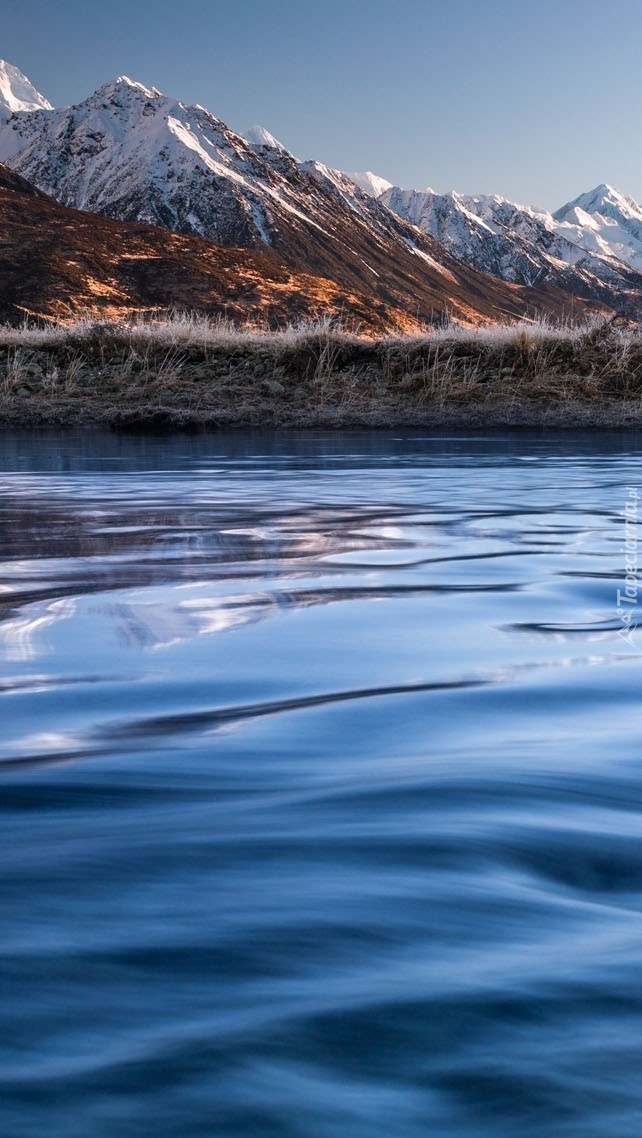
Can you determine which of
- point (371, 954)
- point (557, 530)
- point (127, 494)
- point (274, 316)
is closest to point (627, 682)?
point (371, 954)

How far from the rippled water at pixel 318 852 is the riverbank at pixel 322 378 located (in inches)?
479

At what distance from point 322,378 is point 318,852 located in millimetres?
16520

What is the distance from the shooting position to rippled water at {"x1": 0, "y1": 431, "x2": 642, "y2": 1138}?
1141 millimetres

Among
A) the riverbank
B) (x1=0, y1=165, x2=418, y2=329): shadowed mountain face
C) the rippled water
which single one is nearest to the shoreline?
the riverbank

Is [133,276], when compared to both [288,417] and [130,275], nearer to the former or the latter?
[130,275]

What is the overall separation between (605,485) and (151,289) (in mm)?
88464

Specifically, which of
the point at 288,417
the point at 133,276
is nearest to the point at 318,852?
the point at 288,417

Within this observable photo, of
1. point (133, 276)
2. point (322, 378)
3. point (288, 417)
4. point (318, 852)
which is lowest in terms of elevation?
point (318, 852)

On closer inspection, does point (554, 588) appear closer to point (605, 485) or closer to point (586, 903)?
point (586, 903)

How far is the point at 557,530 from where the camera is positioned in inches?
245

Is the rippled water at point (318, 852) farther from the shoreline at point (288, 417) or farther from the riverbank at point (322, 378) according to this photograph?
the riverbank at point (322, 378)

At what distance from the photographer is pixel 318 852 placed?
1862mm

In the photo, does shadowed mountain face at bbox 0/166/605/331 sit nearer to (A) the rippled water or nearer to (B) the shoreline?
(B) the shoreline

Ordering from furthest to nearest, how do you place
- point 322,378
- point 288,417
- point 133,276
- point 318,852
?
point 133,276 < point 322,378 < point 288,417 < point 318,852
